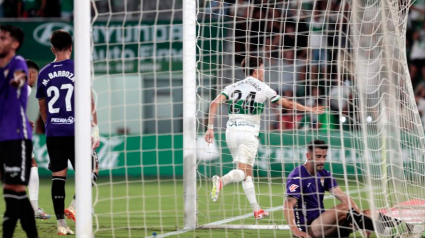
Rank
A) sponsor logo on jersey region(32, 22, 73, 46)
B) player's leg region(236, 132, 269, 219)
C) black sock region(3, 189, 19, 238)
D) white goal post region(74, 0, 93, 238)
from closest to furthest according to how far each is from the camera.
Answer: black sock region(3, 189, 19, 238) < white goal post region(74, 0, 93, 238) < player's leg region(236, 132, 269, 219) < sponsor logo on jersey region(32, 22, 73, 46)

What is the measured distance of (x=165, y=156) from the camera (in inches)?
658

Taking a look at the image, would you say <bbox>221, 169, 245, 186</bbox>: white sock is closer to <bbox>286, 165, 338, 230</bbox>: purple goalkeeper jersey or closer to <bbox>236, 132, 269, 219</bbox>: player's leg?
<bbox>236, 132, 269, 219</bbox>: player's leg

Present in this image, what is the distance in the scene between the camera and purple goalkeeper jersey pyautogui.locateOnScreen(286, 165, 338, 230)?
23.4 feet

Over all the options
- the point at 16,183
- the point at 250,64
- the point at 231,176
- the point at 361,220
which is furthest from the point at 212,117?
the point at 16,183

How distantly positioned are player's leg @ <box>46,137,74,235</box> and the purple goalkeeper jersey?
2.18 meters

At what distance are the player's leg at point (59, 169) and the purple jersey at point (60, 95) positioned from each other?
0.08 m

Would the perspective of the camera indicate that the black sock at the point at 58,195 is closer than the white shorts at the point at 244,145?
Yes

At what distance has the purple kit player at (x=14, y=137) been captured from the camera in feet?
18.9

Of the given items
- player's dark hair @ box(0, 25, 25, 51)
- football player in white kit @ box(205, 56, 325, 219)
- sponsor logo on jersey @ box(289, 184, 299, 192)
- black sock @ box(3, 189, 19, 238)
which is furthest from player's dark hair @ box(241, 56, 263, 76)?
black sock @ box(3, 189, 19, 238)

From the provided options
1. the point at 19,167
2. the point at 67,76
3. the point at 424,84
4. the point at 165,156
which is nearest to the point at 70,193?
the point at 165,156

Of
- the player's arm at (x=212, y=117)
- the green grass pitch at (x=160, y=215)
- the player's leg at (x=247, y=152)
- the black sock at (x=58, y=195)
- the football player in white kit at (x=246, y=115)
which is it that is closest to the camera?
the black sock at (x=58, y=195)

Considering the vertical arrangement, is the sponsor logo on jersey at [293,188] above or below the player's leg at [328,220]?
above

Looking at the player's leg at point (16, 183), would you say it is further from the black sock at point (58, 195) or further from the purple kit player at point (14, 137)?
the black sock at point (58, 195)

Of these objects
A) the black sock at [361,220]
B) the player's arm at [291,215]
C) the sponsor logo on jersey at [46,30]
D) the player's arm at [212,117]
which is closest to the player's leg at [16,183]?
the player's arm at [291,215]
